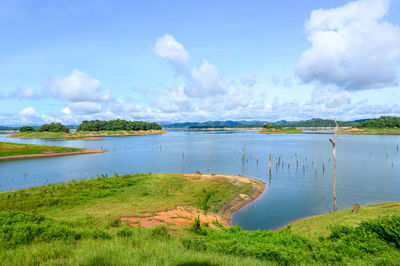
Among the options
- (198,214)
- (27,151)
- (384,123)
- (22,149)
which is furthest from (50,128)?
(384,123)

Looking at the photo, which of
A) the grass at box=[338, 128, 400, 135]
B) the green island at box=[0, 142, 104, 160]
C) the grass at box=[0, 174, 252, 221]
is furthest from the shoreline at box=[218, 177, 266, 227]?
the grass at box=[338, 128, 400, 135]

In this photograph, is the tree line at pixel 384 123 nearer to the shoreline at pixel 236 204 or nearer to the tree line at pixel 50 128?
the shoreline at pixel 236 204

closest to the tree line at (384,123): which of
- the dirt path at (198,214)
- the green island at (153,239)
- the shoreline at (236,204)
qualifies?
the dirt path at (198,214)

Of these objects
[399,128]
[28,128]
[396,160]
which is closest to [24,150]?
[396,160]

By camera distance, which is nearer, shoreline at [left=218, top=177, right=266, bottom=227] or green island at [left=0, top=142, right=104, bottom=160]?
shoreline at [left=218, top=177, right=266, bottom=227]

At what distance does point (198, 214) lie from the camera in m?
22.2

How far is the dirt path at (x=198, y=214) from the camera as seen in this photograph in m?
18.2

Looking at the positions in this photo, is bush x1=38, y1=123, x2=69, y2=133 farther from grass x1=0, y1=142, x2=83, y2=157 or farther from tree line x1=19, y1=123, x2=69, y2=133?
grass x1=0, y1=142, x2=83, y2=157

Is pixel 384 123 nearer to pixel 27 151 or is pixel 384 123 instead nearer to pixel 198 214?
pixel 198 214

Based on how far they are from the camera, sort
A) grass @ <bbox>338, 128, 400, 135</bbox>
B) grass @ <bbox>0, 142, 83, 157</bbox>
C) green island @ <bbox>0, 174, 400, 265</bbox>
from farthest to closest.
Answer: grass @ <bbox>338, 128, 400, 135</bbox>, grass @ <bbox>0, 142, 83, 157</bbox>, green island @ <bbox>0, 174, 400, 265</bbox>

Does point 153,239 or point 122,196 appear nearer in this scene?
point 153,239

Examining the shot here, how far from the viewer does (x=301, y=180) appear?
1746 inches

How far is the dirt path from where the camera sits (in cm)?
1822

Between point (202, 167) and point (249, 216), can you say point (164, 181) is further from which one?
point (202, 167)
